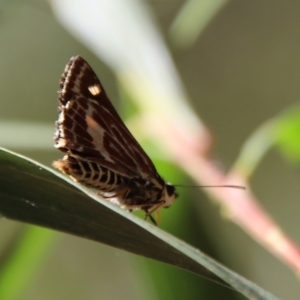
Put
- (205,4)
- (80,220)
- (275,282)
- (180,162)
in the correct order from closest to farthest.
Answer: (80,220)
(180,162)
(205,4)
(275,282)

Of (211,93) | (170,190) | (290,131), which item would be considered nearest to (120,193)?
(170,190)

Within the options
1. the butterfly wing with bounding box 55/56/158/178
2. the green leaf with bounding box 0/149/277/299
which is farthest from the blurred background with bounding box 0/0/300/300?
the green leaf with bounding box 0/149/277/299

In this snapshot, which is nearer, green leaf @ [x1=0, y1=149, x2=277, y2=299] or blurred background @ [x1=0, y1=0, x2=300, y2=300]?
green leaf @ [x1=0, y1=149, x2=277, y2=299]

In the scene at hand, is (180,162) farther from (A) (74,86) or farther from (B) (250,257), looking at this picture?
(B) (250,257)

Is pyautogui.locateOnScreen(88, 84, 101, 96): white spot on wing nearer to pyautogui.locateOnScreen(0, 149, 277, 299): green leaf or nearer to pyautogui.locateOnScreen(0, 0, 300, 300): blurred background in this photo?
pyautogui.locateOnScreen(0, 149, 277, 299): green leaf

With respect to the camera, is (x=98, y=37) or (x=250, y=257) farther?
(x=250, y=257)

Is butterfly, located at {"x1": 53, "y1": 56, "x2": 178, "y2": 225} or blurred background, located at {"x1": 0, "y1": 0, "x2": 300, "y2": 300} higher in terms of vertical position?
blurred background, located at {"x1": 0, "y1": 0, "x2": 300, "y2": 300}

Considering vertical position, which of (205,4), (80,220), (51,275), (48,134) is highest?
(205,4)

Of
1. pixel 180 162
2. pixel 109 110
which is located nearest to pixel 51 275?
pixel 180 162
